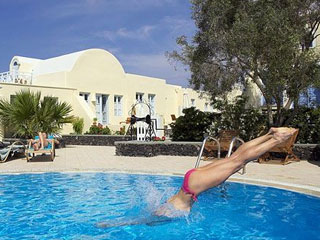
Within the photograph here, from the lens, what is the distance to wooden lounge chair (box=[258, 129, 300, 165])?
33.2ft

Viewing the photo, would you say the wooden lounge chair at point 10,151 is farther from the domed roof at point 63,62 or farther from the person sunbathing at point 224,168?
the domed roof at point 63,62

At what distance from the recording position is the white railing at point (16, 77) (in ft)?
79.3

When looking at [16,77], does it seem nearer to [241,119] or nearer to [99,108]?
[99,108]

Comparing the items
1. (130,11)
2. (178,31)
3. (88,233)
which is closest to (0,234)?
(88,233)

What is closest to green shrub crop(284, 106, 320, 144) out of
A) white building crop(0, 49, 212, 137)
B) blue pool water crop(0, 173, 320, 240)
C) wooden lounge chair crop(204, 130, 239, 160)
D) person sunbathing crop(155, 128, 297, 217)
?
wooden lounge chair crop(204, 130, 239, 160)

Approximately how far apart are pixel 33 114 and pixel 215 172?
1330 centimetres

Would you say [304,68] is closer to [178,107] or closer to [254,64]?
[254,64]

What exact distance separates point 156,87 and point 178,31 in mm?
18536

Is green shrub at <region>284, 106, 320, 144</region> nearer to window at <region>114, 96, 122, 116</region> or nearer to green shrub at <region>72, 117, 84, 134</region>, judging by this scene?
green shrub at <region>72, 117, 84, 134</region>

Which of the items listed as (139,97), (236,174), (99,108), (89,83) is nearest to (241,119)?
(236,174)

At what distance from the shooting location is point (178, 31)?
13.4 m

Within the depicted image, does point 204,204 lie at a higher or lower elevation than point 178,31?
lower

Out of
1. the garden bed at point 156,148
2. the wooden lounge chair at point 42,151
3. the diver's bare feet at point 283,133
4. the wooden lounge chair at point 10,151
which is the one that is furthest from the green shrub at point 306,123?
the wooden lounge chair at point 10,151

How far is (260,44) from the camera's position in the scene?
10.3 m
